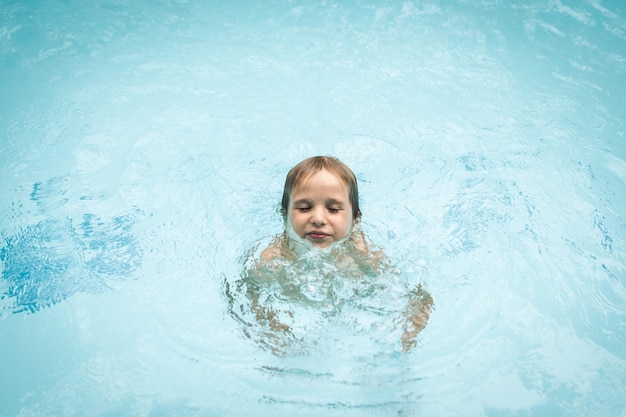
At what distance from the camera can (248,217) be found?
3.00m

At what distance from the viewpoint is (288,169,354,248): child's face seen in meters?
2.33

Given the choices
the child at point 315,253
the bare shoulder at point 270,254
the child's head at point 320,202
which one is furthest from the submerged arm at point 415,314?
the bare shoulder at point 270,254

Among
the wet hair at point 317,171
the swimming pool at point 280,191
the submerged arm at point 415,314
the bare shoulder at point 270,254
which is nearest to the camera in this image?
the swimming pool at point 280,191

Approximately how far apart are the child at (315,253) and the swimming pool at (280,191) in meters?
0.10

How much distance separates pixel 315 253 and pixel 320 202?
13.2 inches

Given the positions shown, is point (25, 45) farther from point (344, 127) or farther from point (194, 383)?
point (194, 383)

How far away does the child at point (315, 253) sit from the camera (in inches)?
92.0

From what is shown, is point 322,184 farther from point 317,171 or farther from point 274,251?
point 274,251

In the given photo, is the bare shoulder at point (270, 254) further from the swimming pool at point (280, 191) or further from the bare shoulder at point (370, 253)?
the bare shoulder at point (370, 253)

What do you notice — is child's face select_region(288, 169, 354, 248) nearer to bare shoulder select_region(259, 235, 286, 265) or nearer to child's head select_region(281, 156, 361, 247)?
child's head select_region(281, 156, 361, 247)

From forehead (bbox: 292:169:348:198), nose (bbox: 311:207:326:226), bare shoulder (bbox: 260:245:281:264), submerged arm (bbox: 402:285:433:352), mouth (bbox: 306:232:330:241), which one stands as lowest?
bare shoulder (bbox: 260:245:281:264)

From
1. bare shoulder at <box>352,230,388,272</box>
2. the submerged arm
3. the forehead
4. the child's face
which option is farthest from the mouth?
the submerged arm

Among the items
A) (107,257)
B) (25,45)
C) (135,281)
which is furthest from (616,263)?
(25,45)

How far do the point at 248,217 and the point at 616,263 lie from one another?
Answer: 1.95 m
